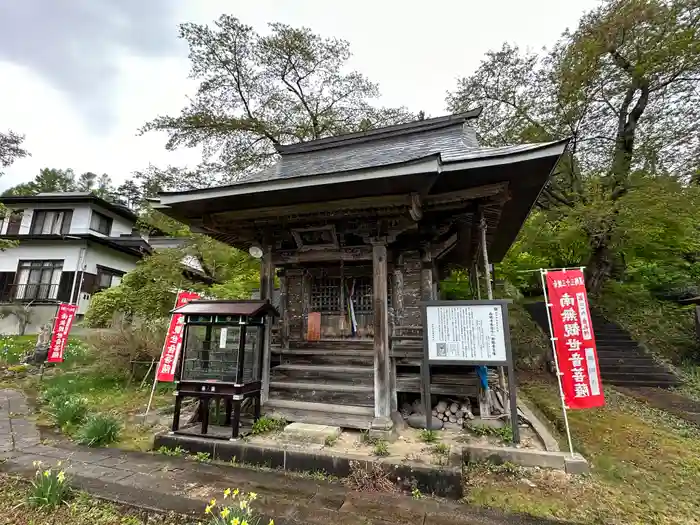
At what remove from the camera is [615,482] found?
157 inches

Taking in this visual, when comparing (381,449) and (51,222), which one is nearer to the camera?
(381,449)

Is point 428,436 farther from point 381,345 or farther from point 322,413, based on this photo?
point 322,413

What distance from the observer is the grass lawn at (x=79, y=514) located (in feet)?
10.3

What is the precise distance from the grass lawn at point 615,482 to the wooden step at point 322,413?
69.9 inches

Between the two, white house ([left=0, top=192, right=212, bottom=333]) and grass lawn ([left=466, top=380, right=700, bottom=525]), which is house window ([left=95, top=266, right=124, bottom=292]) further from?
grass lawn ([left=466, top=380, right=700, bottom=525])

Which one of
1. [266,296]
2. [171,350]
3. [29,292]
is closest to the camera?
[266,296]

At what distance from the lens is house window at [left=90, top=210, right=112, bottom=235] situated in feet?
68.8

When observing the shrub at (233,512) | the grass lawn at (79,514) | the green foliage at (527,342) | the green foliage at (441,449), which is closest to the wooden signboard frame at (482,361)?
the green foliage at (441,449)

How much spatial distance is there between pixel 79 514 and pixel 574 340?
20.0 ft

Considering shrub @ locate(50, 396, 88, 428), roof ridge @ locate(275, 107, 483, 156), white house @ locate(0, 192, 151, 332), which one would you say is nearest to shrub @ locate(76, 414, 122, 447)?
shrub @ locate(50, 396, 88, 428)

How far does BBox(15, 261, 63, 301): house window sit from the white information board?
22.3m

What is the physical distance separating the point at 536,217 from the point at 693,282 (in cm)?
747

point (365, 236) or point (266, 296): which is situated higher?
point (365, 236)

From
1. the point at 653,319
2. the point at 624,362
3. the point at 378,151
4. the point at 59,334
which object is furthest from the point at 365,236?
the point at 653,319
